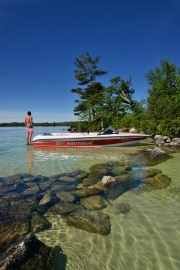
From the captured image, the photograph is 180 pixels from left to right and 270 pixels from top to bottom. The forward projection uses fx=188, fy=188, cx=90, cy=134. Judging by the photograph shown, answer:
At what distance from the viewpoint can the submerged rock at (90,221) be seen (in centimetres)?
293

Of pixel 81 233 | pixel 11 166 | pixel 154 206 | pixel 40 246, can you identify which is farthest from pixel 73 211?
pixel 11 166

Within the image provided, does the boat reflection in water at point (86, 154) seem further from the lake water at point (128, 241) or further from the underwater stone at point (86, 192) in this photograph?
the lake water at point (128, 241)

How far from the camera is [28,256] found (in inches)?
81.4

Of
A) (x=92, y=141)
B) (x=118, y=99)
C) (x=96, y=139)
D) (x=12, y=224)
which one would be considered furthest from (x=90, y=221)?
(x=118, y=99)

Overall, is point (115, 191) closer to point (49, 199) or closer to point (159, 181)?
point (159, 181)

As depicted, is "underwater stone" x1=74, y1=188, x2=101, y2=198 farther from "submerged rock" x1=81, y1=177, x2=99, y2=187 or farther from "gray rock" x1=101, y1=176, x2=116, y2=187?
"submerged rock" x1=81, y1=177, x2=99, y2=187

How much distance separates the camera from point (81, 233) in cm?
289

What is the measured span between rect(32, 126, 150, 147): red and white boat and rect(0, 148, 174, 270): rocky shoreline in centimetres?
617

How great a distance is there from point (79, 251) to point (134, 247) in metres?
0.75

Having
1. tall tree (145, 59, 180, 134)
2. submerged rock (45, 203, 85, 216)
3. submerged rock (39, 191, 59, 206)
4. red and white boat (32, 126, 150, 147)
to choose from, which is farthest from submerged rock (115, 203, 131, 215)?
tall tree (145, 59, 180, 134)

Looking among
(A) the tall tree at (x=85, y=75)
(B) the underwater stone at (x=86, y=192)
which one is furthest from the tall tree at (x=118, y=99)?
(B) the underwater stone at (x=86, y=192)

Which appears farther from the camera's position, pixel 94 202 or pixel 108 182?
pixel 108 182

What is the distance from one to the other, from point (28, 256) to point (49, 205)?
68.0 inches

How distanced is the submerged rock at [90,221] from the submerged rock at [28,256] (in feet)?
2.43
